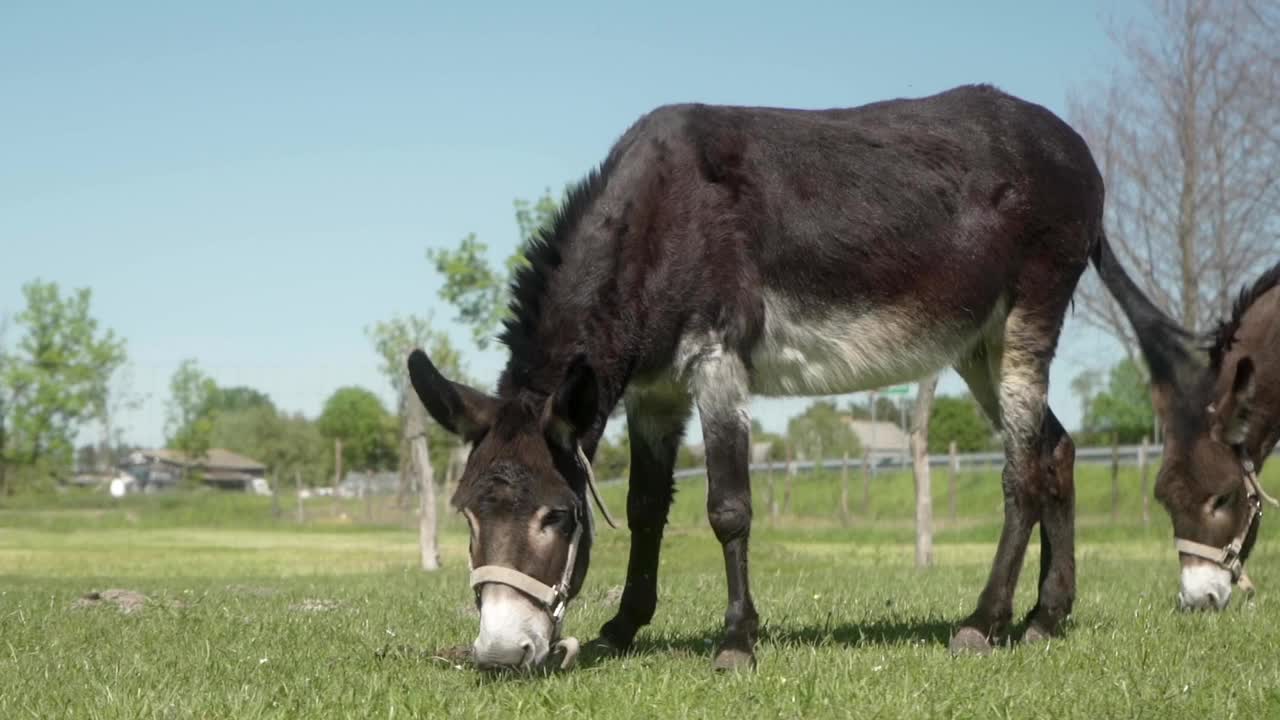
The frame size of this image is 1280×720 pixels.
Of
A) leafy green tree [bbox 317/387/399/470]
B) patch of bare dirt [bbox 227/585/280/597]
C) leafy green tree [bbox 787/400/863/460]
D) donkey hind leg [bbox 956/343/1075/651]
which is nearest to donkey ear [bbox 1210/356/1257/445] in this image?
donkey hind leg [bbox 956/343/1075/651]

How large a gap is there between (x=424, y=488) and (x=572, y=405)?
13.1 meters

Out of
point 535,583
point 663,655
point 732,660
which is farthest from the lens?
point 663,655

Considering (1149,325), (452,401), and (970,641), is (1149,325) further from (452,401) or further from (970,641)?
(452,401)

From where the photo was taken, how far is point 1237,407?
9273 millimetres

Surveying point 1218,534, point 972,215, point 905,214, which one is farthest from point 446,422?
point 1218,534

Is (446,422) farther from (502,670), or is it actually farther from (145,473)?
(145,473)

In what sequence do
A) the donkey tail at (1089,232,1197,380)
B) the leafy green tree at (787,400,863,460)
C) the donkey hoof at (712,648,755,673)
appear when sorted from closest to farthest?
the donkey hoof at (712,648,755,673), the donkey tail at (1089,232,1197,380), the leafy green tree at (787,400,863,460)

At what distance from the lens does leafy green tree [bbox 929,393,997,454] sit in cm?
8431

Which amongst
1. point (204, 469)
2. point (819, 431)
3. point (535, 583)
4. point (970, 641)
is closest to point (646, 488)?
point (535, 583)

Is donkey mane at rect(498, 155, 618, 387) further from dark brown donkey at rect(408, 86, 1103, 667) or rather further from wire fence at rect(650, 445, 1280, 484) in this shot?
wire fence at rect(650, 445, 1280, 484)

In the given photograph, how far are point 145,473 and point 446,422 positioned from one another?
107 metres

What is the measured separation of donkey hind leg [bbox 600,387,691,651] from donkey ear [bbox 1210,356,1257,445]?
4.29 m

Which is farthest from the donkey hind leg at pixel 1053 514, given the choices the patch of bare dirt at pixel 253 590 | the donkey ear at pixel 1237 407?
the patch of bare dirt at pixel 253 590

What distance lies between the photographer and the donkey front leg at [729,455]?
6332mm
